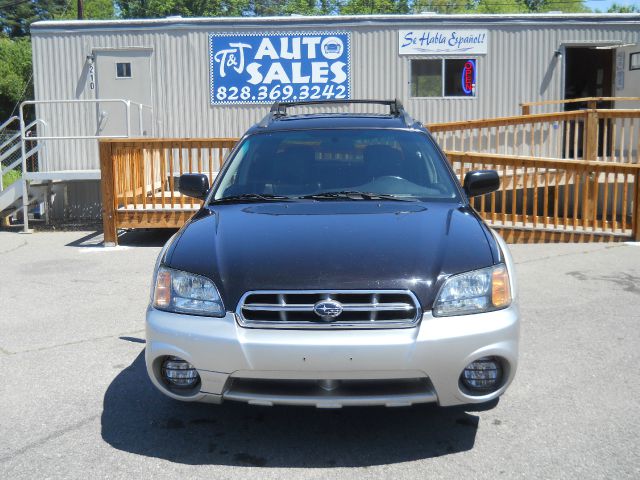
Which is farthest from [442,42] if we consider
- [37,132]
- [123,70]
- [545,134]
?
[37,132]

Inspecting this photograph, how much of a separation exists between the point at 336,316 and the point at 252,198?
4.99 ft

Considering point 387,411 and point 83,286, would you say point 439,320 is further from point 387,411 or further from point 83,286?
point 83,286

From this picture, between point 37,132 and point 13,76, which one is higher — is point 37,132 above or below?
below

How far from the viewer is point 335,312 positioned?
11.2 feet

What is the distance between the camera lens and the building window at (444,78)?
15211 mm

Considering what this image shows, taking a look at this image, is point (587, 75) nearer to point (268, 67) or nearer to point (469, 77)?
point (469, 77)

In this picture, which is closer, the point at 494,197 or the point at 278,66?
the point at 494,197

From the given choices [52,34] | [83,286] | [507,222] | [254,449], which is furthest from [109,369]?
[52,34]

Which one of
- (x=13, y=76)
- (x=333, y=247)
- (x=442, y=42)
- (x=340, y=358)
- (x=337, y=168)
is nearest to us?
(x=340, y=358)

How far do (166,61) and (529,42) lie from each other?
23.7 feet

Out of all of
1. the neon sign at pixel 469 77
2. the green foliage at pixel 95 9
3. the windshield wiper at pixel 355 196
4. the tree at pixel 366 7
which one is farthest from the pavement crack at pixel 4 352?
the green foliage at pixel 95 9

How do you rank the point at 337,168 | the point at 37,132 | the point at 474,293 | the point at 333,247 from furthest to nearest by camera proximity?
the point at 37,132, the point at 337,168, the point at 333,247, the point at 474,293

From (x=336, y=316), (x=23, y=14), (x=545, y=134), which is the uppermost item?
(x=23, y=14)

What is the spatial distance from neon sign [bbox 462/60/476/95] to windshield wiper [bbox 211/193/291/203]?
11.4 m
